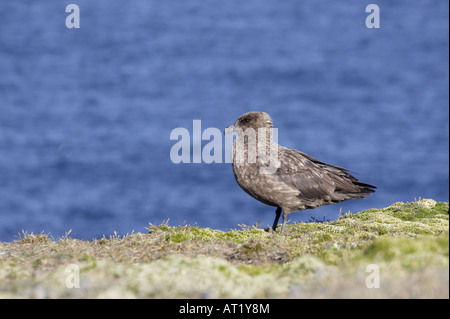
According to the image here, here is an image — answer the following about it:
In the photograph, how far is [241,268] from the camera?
6.67m

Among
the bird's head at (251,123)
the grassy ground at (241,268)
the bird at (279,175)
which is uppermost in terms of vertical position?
the bird's head at (251,123)

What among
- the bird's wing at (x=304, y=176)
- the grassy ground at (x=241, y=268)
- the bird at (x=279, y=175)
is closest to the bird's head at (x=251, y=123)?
the bird at (x=279, y=175)

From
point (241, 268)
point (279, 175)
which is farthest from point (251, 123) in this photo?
point (241, 268)

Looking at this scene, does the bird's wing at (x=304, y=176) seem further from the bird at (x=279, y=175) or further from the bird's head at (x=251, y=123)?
the bird's head at (x=251, y=123)

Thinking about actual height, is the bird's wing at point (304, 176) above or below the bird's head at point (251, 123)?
below

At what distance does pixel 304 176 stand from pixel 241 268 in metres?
4.71

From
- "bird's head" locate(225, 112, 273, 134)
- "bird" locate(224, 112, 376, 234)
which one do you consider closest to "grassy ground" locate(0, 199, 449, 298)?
"bird" locate(224, 112, 376, 234)

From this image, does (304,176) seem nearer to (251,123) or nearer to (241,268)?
(251,123)

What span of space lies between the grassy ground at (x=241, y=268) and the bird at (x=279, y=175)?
2.02m

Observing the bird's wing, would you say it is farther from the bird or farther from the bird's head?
the bird's head

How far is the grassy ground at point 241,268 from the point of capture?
556 centimetres

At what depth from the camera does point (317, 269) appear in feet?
20.3

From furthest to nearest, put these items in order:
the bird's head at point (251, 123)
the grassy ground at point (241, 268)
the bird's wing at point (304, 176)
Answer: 1. the bird's head at point (251, 123)
2. the bird's wing at point (304, 176)
3. the grassy ground at point (241, 268)
